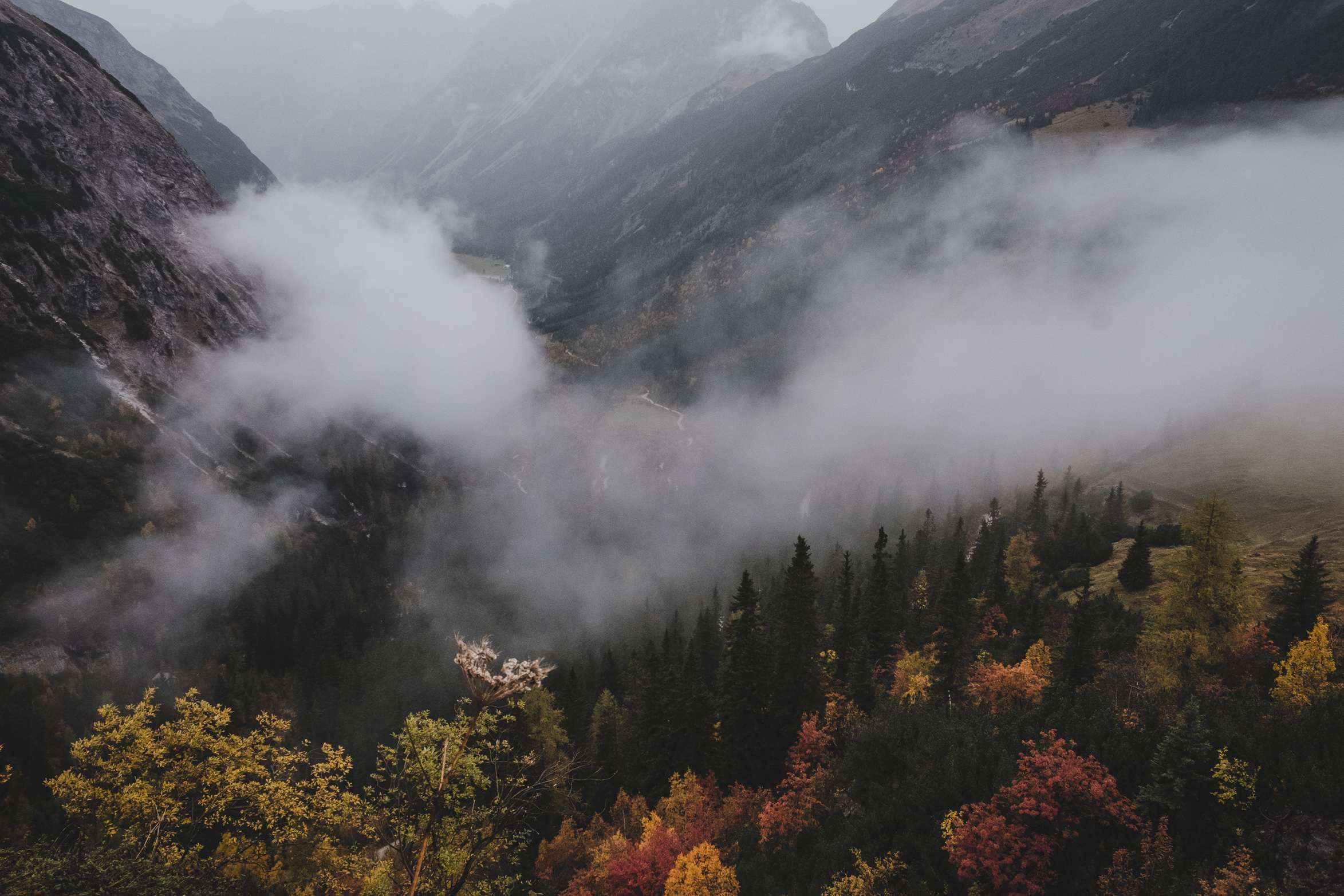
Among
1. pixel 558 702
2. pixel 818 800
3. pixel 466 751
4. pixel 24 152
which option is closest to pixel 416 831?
pixel 466 751

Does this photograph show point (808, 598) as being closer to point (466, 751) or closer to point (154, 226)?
point (466, 751)

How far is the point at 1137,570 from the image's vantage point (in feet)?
249

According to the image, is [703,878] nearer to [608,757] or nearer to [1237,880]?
[1237,880]

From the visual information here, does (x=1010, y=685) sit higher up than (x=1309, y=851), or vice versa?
(x=1010, y=685)

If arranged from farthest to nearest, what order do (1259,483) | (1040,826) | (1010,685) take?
(1259,483) < (1010,685) < (1040,826)

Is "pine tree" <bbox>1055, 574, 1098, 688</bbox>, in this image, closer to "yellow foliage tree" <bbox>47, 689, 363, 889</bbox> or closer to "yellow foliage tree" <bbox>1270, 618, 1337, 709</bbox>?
"yellow foliage tree" <bbox>1270, 618, 1337, 709</bbox>

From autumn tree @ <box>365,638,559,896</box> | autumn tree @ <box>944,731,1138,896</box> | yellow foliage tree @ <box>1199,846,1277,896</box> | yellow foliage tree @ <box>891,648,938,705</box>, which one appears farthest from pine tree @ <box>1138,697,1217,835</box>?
autumn tree @ <box>365,638,559,896</box>

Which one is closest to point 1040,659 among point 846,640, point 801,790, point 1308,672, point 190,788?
point 846,640

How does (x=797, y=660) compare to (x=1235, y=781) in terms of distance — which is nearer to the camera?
(x=1235, y=781)

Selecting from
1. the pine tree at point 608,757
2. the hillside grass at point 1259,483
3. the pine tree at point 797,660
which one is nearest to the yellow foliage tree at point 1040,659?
the hillside grass at point 1259,483

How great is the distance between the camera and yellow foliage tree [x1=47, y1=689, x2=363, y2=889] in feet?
66.1

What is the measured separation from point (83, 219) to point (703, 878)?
217178 mm

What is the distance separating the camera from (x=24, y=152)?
154m

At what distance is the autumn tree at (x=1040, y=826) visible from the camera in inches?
1195
